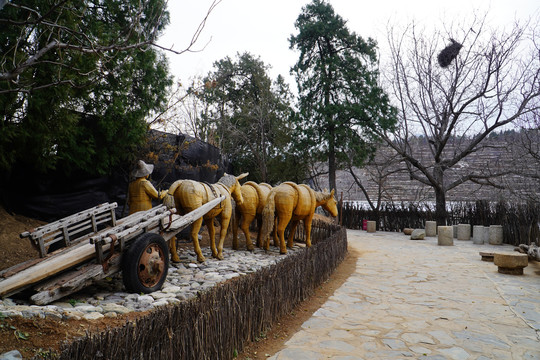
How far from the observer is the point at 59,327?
299 cm

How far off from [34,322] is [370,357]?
312cm

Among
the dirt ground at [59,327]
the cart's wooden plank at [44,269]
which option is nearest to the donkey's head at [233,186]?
the dirt ground at [59,327]

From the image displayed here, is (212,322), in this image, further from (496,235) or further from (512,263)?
(496,235)

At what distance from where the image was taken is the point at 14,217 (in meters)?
7.02

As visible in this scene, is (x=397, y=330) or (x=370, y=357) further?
(x=397, y=330)

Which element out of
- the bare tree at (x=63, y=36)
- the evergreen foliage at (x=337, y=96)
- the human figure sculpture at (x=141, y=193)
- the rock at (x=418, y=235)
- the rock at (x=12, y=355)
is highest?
the evergreen foliage at (x=337, y=96)

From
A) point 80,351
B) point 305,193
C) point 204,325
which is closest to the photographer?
point 80,351

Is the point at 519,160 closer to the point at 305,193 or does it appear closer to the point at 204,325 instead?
the point at 305,193

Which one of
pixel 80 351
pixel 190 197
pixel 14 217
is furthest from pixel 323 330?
pixel 14 217

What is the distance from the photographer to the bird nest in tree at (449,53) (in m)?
15.4

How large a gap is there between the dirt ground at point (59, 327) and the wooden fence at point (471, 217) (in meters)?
8.31

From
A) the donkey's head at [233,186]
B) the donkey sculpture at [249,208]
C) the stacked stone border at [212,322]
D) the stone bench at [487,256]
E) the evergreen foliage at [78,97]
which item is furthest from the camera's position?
the stone bench at [487,256]

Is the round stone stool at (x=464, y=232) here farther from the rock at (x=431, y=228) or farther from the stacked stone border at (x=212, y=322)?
the stacked stone border at (x=212, y=322)

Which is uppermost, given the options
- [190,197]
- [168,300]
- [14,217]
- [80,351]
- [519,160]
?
[519,160]
